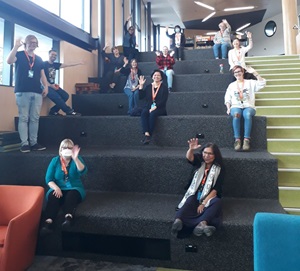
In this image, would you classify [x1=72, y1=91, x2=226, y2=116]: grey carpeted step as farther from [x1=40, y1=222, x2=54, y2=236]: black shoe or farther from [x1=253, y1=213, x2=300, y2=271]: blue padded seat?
[x1=253, y1=213, x2=300, y2=271]: blue padded seat

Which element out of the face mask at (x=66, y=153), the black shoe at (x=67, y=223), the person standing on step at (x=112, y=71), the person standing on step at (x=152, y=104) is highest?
the person standing on step at (x=112, y=71)

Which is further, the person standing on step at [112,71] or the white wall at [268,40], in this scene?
the white wall at [268,40]

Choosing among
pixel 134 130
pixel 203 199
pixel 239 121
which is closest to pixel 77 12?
pixel 134 130

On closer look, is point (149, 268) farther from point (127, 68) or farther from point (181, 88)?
point (127, 68)

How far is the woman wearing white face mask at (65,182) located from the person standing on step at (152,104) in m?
0.99

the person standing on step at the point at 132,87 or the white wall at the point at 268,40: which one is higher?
the white wall at the point at 268,40

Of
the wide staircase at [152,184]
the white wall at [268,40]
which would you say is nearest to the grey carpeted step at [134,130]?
the wide staircase at [152,184]

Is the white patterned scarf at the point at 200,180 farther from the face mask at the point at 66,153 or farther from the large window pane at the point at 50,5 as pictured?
the large window pane at the point at 50,5

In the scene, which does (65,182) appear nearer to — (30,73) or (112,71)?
(30,73)

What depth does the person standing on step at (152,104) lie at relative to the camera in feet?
10.0

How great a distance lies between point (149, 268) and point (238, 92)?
2.10 meters

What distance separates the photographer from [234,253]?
1.83 m

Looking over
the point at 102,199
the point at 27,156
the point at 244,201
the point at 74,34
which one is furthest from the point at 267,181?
the point at 74,34

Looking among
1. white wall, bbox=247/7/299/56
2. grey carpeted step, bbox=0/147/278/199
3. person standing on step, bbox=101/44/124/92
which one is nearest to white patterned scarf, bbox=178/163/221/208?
grey carpeted step, bbox=0/147/278/199
